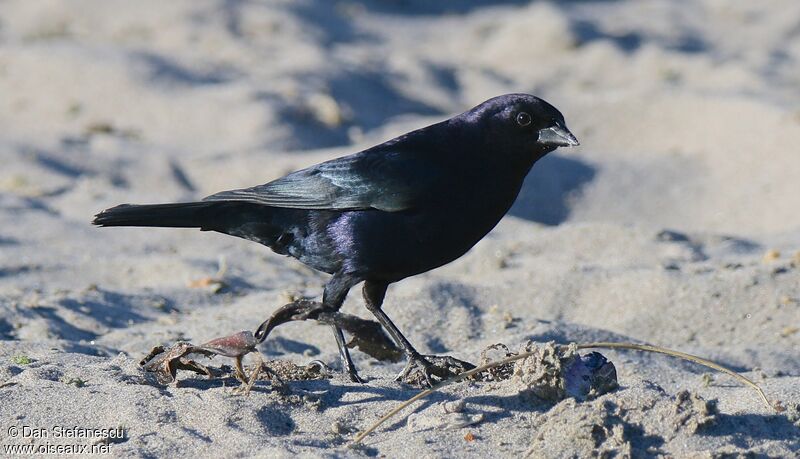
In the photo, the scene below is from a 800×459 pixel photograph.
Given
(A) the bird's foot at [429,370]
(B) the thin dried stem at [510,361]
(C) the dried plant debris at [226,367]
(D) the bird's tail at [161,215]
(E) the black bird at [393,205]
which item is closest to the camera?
(B) the thin dried stem at [510,361]

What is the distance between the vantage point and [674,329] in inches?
208

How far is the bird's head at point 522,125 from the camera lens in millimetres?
4418

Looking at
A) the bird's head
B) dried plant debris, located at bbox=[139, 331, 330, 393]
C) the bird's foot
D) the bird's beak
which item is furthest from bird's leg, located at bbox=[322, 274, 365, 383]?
the bird's beak

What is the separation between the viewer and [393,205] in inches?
165

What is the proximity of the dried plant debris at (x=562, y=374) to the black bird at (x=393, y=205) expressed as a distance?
59 cm

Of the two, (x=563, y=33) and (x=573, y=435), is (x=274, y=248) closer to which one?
(x=573, y=435)

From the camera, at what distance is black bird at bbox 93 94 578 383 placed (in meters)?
4.15

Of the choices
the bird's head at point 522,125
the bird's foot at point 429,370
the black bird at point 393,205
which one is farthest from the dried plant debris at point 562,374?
the bird's head at point 522,125

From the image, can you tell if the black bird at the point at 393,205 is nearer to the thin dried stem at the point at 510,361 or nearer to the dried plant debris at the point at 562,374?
the thin dried stem at the point at 510,361

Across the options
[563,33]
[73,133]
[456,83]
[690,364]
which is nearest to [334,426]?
[690,364]

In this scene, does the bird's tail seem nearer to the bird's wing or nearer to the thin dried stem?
the bird's wing

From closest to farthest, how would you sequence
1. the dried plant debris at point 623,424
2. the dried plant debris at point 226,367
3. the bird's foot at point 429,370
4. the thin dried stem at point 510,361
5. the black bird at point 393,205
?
the dried plant debris at point 623,424 → the thin dried stem at point 510,361 → the dried plant debris at point 226,367 → the bird's foot at point 429,370 → the black bird at point 393,205

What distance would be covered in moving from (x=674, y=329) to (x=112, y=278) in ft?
9.16

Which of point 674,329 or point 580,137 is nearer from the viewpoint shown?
point 674,329
